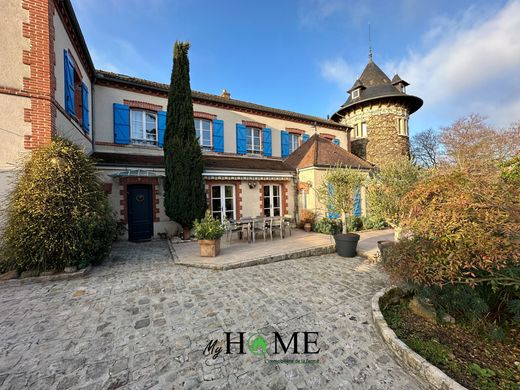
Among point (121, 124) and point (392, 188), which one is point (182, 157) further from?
point (392, 188)

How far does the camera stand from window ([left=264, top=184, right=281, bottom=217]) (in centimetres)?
1312

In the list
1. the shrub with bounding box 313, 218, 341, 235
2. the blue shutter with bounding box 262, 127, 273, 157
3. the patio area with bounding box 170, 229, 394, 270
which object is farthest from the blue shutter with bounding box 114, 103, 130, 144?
the shrub with bounding box 313, 218, 341, 235

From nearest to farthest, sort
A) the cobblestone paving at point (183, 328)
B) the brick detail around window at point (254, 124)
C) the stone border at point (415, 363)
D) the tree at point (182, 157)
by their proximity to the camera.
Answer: the stone border at point (415, 363)
the cobblestone paving at point (183, 328)
the tree at point (182, 157)
the brick detail around window at point (254, 124)

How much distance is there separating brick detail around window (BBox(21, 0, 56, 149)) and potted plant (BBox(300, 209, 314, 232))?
434 inches

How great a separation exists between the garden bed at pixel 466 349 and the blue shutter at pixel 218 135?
40.3 ft

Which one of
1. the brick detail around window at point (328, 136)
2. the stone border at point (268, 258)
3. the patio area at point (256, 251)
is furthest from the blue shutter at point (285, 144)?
the stone border at point (268, 258)

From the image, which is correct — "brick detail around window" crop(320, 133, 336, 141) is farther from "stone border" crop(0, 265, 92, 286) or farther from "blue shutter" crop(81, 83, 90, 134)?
"stone border" crop(0, 265, 92, 286)

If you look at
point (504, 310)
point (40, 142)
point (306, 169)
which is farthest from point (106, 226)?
point (306, 169)

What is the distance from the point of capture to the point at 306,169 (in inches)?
510

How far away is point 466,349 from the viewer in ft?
9.68

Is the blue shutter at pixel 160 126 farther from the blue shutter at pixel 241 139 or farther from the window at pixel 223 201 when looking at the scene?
the blue shutter at pixel 241 139

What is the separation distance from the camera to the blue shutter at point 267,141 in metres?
15.6

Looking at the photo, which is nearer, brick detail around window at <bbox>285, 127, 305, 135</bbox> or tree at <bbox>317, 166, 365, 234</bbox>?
tree at <bbox>317, 166, 365, 234</bbox>

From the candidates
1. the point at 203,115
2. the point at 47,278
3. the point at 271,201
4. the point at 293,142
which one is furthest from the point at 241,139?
the point at 47,278
